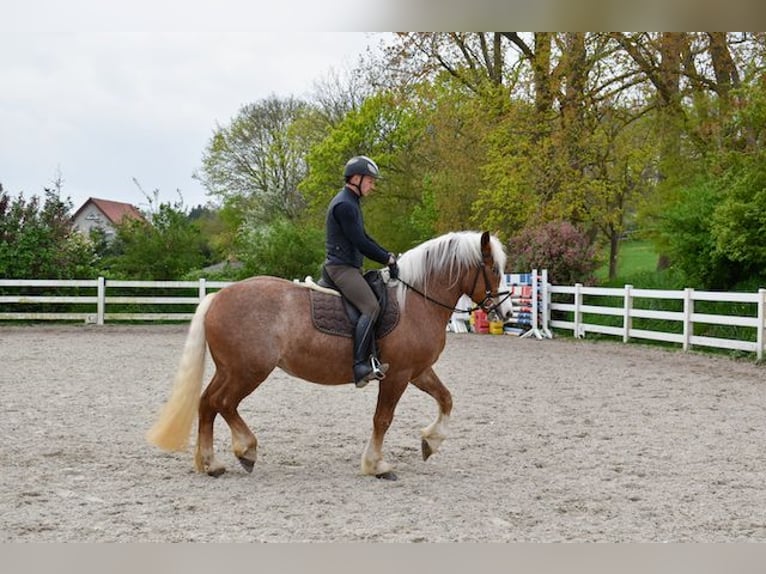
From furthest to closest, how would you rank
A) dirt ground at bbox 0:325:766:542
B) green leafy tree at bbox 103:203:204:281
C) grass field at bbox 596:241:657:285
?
1. grass field at bbox 596:241:657:285
2. green leafy tree at bbox 103:203:204:281
3. dirt ground at bbox 0:325:766:542

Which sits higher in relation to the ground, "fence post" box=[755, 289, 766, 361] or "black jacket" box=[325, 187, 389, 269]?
"black jacket" box=[325, 187, 389, 269]

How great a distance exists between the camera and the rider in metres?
5.13

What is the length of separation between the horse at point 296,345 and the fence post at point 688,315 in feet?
27.2

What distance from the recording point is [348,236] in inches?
204

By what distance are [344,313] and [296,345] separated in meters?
0.37

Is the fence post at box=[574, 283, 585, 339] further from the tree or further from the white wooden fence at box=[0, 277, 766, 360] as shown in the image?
the tree

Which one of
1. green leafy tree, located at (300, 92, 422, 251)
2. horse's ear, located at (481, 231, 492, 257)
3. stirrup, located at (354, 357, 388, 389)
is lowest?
stirrup, located at (354, 357, 388, 389)

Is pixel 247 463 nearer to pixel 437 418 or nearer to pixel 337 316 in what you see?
pixel 337 316

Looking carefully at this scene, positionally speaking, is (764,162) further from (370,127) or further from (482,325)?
(370,127)

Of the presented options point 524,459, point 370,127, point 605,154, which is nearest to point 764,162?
point 605,154

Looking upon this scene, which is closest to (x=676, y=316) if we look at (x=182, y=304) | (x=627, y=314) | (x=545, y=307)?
(x=627, y=314)

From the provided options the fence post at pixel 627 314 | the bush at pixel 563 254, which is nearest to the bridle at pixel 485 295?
the fence post at pixel 627 314

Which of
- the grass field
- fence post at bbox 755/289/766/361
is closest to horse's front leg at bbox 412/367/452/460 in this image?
fence post at bbox 755/289/766/361

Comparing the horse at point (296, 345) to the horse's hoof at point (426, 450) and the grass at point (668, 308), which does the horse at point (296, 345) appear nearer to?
the horse's hoof at point (426, 450)
